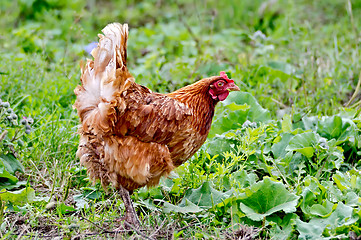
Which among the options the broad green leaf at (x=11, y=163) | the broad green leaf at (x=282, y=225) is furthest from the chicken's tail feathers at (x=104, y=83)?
the broad green leaf at (x=282, y=225)

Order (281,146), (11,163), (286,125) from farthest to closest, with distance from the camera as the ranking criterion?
(286,125) → (281,146) → (11,163)

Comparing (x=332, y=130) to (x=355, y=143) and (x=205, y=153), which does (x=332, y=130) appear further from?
(x=205, y=153)

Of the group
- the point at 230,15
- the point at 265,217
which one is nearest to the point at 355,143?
the point at 265,217

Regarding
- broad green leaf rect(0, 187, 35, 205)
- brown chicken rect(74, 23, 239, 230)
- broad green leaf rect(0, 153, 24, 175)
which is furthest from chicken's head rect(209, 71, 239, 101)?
broad green leaf rect(0, 153, 24, 175)

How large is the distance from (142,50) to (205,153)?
3261 mm

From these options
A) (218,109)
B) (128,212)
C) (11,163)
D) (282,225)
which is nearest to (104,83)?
(128,212)

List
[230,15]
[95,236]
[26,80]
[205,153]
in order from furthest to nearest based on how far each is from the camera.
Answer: [230,15], [26,80], [205,153], [95,236]

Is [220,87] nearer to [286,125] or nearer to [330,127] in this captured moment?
[286,125]

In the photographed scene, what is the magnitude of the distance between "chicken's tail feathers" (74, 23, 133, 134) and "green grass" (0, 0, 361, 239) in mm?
625

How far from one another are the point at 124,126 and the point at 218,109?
1.71 meters

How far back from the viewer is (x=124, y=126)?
10.1 ft

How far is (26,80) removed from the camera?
481cm

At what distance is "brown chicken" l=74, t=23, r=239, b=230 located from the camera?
302 cm

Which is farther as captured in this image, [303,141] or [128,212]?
[303,141]
